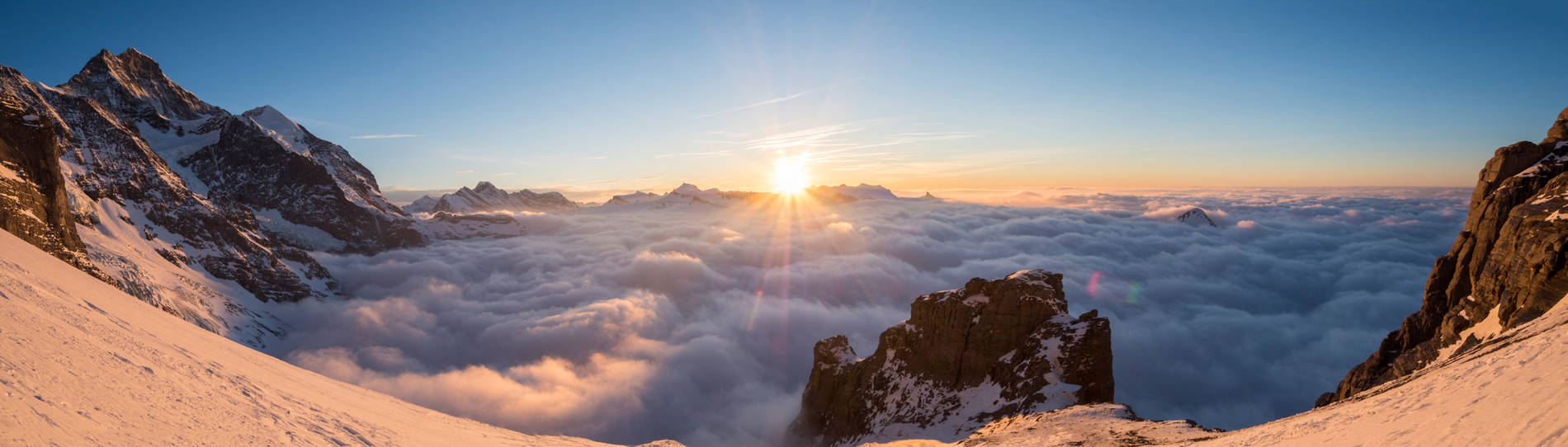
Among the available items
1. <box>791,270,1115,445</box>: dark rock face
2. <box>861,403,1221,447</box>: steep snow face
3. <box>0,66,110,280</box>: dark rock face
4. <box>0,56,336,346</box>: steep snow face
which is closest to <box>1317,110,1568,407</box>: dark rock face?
<box>861,403,1221,447</box>: steep snow face

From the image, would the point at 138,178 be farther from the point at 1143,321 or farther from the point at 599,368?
the point at 1143,321

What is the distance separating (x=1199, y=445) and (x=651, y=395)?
126 meters

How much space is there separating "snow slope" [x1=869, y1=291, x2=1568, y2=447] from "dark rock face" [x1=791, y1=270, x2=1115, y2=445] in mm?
26562

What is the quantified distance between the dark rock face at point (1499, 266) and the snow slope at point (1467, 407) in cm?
888

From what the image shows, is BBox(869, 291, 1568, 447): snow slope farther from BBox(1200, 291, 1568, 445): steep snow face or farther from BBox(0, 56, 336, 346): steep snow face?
BBox(0, 56, 336, 346): steep snow face

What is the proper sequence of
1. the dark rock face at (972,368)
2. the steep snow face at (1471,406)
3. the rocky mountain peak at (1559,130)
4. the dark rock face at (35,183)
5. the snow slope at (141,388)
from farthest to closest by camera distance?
the dark rock face at (35,183)
the dark rock face at (972,368)
the rocky mountain peak at (1559,130)
the snow slope at (141,388)
the steep snow face at (1471,406)

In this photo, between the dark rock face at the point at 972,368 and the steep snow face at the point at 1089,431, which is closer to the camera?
the steep snow face at the point at 1089,431

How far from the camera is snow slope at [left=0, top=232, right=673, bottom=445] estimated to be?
1203 centimetres

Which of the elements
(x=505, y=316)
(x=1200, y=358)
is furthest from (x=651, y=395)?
(x=1200, y=358)

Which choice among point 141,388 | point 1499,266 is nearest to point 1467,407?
point 1499,266

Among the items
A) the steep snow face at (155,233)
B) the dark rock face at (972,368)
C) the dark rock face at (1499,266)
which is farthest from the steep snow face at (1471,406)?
the steep snow face at (155,233)

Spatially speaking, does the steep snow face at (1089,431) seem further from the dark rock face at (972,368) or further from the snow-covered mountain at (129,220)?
the snow-covered mountain at (129,220)

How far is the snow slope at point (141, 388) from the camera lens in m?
12.0

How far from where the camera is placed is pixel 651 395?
131 metres
